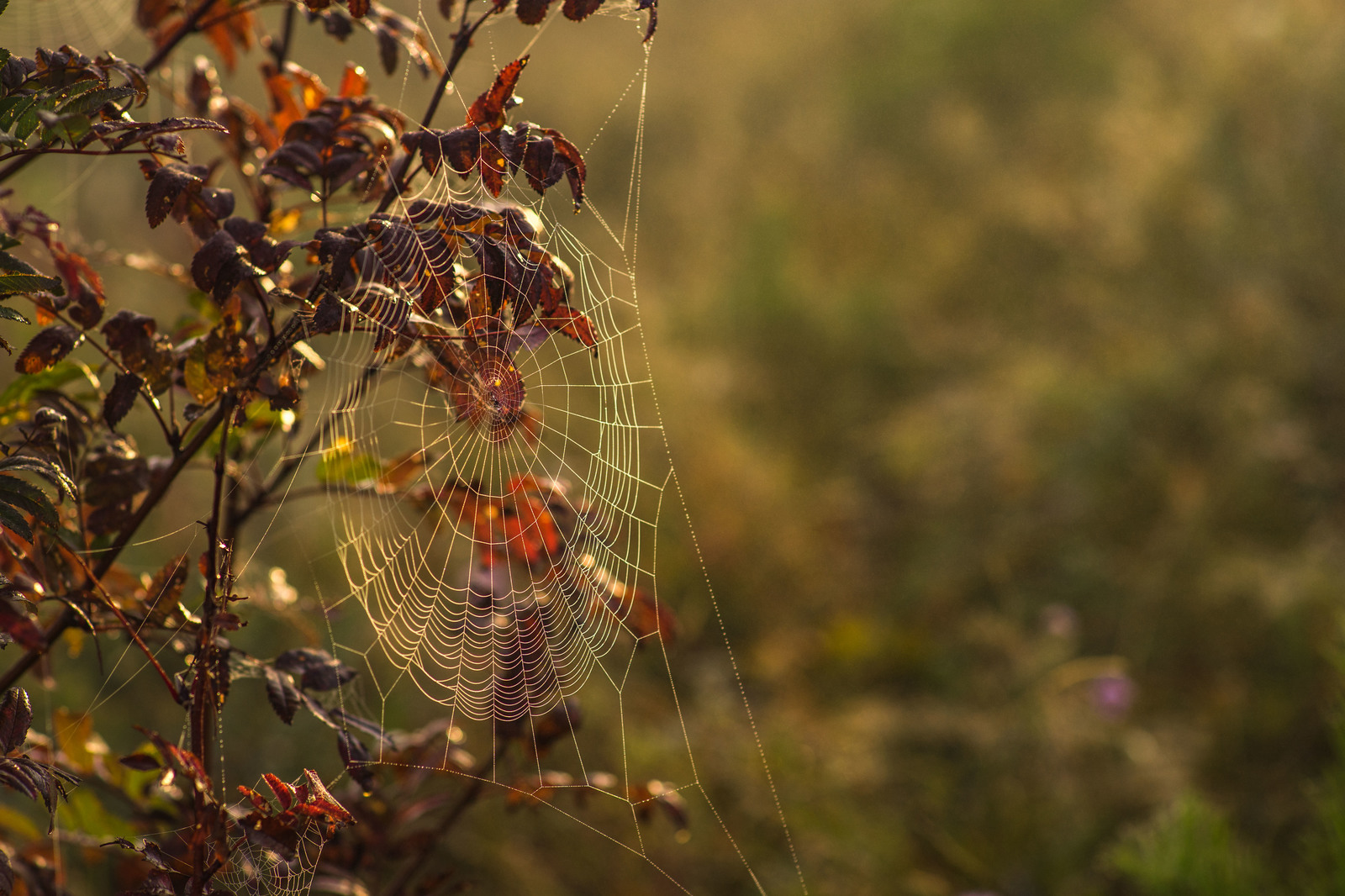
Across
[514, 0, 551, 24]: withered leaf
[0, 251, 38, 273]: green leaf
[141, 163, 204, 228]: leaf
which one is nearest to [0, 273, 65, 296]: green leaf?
[0, 251, 38, 273]: green leaf

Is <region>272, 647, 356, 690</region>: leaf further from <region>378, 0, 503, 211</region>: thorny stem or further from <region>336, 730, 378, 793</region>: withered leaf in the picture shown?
<region>378, 0, 503, 211</region>: thorny stem

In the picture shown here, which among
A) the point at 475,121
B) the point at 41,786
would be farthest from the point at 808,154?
the point at 41,786

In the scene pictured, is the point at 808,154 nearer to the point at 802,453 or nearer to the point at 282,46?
the point at 802,453

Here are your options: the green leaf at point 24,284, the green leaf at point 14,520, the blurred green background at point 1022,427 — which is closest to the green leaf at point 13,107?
the green leaf at point 24,284

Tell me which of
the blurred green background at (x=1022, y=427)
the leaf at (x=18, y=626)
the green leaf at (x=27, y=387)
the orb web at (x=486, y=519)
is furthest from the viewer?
the blurred green background at (x=1022, y=427)

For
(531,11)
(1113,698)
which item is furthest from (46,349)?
(1113,698)

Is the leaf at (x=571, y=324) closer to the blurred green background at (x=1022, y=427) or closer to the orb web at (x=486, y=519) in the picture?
the orb web at (x=486, y=519)
